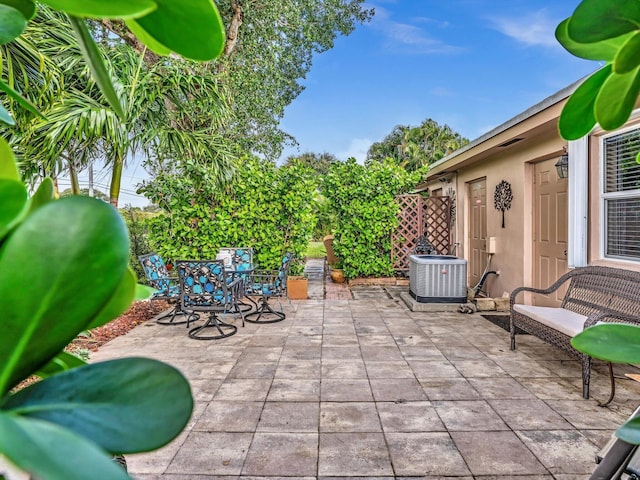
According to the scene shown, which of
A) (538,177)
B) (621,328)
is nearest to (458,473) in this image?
(621,328)

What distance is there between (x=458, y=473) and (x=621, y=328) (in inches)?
83.6

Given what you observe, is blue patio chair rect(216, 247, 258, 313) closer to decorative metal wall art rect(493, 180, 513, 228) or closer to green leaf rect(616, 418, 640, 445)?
decorative metal wall art rect(493, 180, 513, 228)

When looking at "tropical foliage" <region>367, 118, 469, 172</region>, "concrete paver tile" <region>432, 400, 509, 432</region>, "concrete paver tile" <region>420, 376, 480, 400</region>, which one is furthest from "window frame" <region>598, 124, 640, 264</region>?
"tropical foliage" <region>367, 118, 469, 172</region>

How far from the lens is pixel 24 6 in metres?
0.35

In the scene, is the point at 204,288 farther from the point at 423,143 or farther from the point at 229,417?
the point at 423,143

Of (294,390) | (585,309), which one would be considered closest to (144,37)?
(294,390)

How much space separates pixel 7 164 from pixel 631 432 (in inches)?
20.9

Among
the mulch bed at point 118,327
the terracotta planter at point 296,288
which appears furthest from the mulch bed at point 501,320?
the mulch bed at point 118,327

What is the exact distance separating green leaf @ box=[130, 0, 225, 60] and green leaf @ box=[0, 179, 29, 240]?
0.15m

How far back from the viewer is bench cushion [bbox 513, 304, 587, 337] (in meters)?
3.20

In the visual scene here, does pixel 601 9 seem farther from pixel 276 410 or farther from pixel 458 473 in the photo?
pixel 276 410

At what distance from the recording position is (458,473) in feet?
6.77

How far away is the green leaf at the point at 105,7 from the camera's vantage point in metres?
0.23

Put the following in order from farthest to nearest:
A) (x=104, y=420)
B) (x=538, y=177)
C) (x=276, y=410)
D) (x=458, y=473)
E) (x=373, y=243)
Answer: (x=373, y=243), (x=538, y=177), (x=276, y=410), (x=458, y=473), (x=104, y=420)
